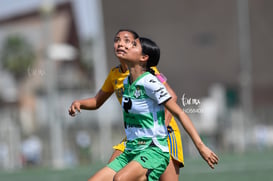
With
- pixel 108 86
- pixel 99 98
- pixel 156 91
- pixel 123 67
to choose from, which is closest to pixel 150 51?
pixel 156 91

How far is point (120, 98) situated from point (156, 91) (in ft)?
2.88

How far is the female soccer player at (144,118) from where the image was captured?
6434 millimetres

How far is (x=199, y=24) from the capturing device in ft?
154

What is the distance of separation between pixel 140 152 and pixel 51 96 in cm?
1856

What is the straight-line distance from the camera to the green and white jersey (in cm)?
652

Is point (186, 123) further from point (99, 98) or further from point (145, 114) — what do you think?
point (99, 98)

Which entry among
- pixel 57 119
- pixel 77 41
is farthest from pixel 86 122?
pixel 77 41

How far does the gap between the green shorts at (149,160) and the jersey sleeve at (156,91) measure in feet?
1.55

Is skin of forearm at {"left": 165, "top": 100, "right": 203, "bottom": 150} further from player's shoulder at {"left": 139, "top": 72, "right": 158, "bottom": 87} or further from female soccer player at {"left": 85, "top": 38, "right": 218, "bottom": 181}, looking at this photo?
player's shoulder at {"left": 139, "top": 72, "right": 158, "bottom": 87}

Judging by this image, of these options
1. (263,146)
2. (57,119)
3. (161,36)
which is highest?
(161,36)

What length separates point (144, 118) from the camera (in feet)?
21.5

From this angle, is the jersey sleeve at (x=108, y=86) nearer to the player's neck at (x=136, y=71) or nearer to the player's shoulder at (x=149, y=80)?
the player's neck at (x=136, y=71)

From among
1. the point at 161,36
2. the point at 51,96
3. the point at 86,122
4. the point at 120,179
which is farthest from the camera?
the point at 161,36

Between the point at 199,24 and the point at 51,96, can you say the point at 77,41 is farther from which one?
the point at 51,96
